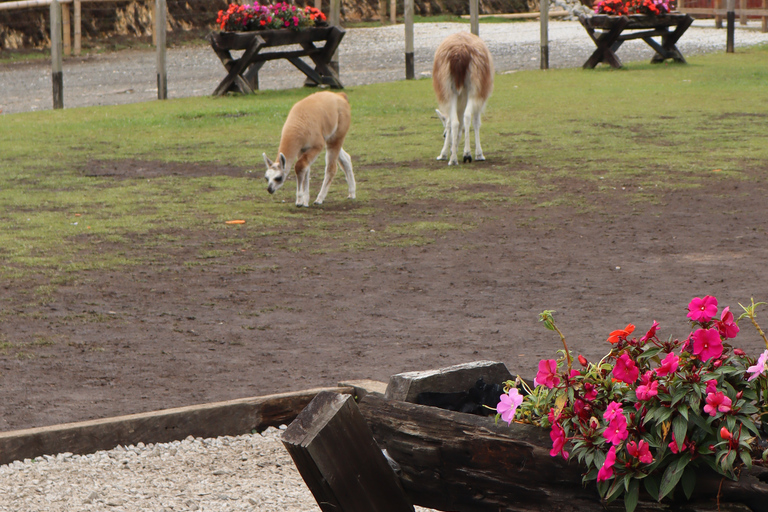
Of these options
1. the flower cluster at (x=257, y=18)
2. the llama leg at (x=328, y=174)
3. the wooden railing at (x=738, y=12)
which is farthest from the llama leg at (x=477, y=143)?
the wooden railing at (x=738, y=12)

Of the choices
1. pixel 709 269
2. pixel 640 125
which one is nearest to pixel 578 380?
pixel 709 269

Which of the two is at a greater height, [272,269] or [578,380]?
[578,380]

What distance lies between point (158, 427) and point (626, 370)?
220cm

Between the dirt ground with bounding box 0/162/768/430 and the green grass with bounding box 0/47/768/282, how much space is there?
13.7 inches

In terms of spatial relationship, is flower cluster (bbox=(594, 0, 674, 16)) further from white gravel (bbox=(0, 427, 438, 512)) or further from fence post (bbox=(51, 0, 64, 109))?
white gravel (bbox=(0, 427, 438, 512))

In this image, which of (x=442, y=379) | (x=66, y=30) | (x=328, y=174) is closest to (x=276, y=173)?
(x=328, y=174)

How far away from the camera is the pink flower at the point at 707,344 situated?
2570 millimetres

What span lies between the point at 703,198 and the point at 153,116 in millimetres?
9696

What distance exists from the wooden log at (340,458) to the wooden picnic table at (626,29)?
20377 millimetres

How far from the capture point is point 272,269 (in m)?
7.30

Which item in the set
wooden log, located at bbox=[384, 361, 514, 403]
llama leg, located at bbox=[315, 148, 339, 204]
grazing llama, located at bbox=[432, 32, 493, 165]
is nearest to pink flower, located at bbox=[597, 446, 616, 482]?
wooden log, located at bbox=[384, 361, 514, 403]

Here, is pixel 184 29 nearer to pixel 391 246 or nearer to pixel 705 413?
pixel 391 246

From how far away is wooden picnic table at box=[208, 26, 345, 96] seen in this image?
18.3 m

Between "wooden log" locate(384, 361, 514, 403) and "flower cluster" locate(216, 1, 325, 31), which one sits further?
"flower cluster" locate(216, 1, 325, 31)
